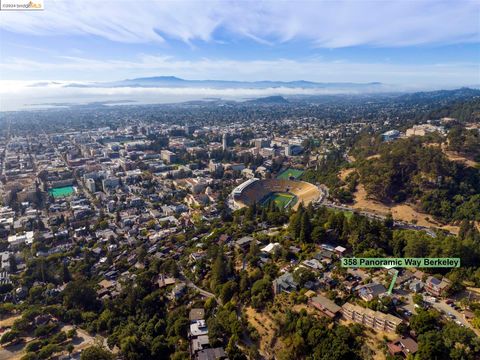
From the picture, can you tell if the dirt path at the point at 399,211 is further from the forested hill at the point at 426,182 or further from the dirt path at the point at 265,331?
the dirt path at the point at 265,331

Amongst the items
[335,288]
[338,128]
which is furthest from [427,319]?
[338,128]

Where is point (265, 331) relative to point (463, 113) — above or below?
below

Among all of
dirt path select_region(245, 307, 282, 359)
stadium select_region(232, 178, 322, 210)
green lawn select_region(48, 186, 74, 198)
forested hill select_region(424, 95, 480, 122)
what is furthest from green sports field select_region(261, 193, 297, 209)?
forested hill select_region(424, 95, 480, 122)

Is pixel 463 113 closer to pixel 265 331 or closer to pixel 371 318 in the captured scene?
pixel 371 318

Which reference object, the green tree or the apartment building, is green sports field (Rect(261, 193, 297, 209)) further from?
the green tree

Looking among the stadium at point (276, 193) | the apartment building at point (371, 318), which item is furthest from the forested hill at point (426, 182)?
the apartment building at point (371, 318)

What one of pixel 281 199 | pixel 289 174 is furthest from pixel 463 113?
pixel 281 199

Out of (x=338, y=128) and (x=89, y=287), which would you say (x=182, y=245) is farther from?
(x=338, y=128)
